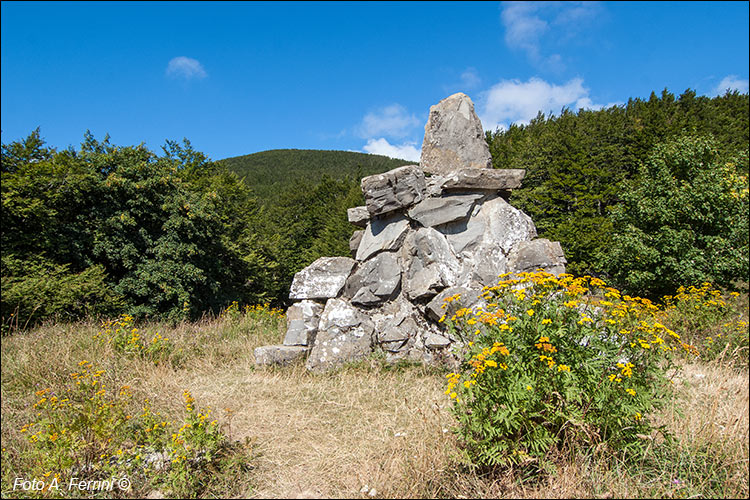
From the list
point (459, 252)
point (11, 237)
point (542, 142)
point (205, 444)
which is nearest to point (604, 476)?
point (205, 444)

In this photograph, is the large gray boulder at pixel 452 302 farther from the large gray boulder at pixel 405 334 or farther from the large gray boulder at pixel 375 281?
the large gray boulder at pixel 375 281

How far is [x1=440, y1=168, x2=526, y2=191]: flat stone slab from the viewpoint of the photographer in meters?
6.07

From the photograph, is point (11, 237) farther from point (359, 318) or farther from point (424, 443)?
point (424, 443)

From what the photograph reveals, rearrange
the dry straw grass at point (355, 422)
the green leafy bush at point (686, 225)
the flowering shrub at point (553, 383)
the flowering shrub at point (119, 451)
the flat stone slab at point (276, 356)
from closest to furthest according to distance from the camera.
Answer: the flowering shrub at point (553, 383) → the dry straw grass at point (355, 422) → the flowering shrub at point (119, 451) → the flat stone slab at point (276, 356) → the green leafy bush at point (686, 225)

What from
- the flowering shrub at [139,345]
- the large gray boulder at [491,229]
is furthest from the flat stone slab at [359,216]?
the flowering shrub at [139,345]

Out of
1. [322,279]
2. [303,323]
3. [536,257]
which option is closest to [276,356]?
[303,323]

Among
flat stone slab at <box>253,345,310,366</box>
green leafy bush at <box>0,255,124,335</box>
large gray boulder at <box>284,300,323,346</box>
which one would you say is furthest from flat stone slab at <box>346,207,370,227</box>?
green leafy bush at <box>0,255,124,335</box>

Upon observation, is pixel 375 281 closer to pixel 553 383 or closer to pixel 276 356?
pixel 276 356

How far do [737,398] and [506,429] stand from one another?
2792 mm

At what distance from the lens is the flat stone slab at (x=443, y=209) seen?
19.8 feet

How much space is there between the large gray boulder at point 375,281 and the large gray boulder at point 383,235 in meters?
0.15

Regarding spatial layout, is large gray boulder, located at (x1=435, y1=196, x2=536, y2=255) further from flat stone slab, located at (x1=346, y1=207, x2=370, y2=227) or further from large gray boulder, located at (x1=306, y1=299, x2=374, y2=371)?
large gray boulder, located at (x1=306, y1=299, x2=374, y2=371)

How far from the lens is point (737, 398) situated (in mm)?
3600

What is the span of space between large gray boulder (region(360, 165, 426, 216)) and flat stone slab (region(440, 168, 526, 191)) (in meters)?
0.50
